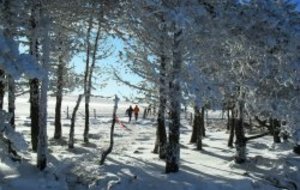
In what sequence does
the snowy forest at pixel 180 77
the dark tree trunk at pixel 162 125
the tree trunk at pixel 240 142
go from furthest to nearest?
the tree trunk at pixel 240 142, the dark tree trunk at pixel 162 125, the snowy forest at pixel 180 77

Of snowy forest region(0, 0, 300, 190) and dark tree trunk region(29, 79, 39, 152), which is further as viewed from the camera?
dark tree trunk region(29, 79, 39, 152)

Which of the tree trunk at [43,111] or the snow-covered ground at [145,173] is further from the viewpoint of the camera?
the tree trunk at [43,111]

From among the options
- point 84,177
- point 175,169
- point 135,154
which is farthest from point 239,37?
point 135,154

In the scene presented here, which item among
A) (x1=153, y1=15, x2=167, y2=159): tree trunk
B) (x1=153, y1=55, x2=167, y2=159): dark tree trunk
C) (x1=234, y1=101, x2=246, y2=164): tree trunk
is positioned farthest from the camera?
(x1=234, y1=101, x2=246, y2=164): tree trunk

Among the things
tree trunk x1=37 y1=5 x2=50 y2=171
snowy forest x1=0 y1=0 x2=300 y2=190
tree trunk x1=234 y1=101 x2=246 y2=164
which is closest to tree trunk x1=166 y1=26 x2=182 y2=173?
snowy forest x1=0 y1=0 x2=300 y2=190

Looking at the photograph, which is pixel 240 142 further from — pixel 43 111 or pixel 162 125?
pixel 43 111

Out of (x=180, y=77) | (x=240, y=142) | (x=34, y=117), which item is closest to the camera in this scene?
(x=180, y=77)

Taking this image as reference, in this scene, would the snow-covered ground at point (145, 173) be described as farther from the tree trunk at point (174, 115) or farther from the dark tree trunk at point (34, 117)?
the dark tree trunk at point (34, 117)

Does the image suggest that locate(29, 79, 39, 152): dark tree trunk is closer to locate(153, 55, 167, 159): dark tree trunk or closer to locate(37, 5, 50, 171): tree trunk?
locate(37, 5, 50, 171): tree trunk

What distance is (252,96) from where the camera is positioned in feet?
68.1

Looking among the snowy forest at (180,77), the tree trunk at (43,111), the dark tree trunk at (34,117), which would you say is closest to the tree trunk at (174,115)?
the snowy forest at (180,77)

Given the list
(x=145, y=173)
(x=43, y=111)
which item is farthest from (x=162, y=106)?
(x=43, y=111)

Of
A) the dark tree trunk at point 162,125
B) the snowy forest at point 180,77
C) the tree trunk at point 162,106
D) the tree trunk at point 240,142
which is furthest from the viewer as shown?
the tree trunk at point 240,142

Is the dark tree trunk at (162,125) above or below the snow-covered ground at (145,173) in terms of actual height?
above
